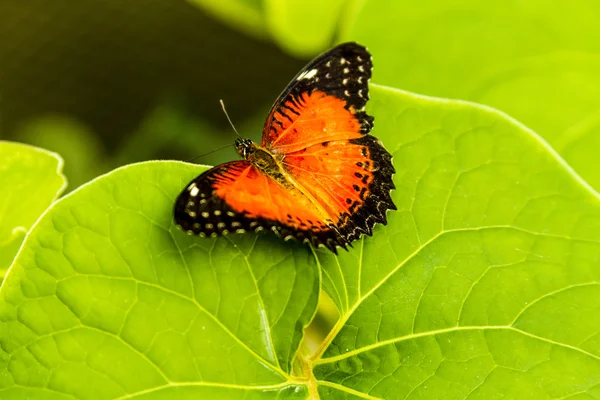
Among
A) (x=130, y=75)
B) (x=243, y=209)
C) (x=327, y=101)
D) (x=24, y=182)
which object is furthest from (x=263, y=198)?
(x=130, y=75)

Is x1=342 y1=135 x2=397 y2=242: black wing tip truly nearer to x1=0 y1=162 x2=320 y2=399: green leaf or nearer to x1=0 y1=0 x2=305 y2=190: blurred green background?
x1=0 y1=162 x2=320 y2=399: green leaf

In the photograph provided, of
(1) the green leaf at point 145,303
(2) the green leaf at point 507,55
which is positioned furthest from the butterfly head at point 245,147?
(2) the green leaf at point 507,55

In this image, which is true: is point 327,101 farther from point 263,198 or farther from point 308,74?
point 263,198

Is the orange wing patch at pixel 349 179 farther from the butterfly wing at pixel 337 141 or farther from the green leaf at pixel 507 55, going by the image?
the green leaf at pixel 507 55

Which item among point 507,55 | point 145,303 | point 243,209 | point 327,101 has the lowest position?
point 145,303

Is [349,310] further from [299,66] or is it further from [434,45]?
[299,66]

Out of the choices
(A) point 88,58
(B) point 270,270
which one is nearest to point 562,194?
(B) point 270,270
